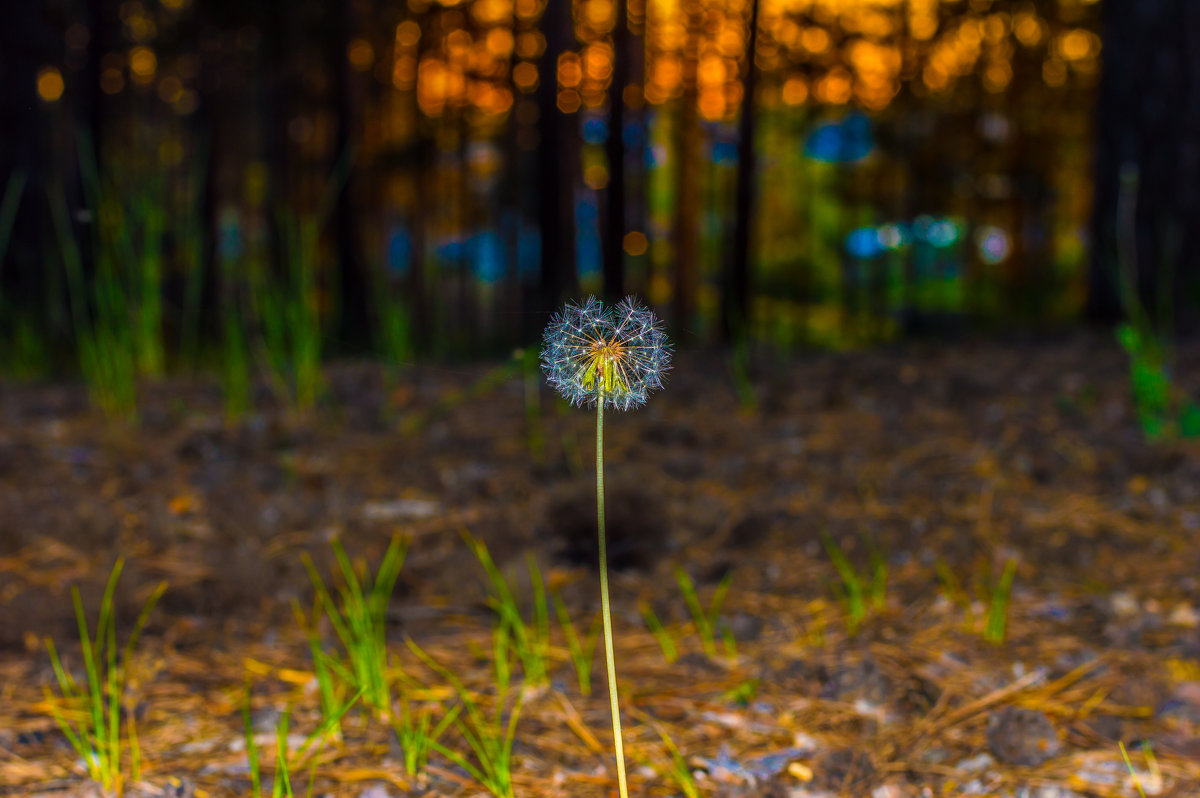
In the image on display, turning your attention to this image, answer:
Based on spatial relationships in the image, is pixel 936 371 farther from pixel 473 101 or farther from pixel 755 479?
pixel 473 101

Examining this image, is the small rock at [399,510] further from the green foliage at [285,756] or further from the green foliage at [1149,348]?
the green foliage at [1149,348]

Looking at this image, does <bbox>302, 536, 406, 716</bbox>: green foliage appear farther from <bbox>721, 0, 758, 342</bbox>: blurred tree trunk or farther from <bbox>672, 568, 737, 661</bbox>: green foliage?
<bbox>721, 0, 758, 342</bbox>: blurred tree trunk

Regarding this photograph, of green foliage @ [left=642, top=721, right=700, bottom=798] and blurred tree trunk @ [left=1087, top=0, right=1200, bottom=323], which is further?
blurred tree trunk @ [left=1087, top=0, right=1200, bottom=323]

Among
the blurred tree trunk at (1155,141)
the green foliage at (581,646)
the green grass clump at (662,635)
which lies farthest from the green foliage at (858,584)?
the blurred tree trunk at (1155,141)

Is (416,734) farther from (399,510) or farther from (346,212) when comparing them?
(346,212)

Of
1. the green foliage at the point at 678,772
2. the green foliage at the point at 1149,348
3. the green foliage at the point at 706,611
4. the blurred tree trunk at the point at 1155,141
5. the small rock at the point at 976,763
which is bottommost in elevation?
the small rock at the point at 976,763

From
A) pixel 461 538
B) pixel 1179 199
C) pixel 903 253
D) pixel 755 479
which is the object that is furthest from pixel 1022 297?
pixel 461 538

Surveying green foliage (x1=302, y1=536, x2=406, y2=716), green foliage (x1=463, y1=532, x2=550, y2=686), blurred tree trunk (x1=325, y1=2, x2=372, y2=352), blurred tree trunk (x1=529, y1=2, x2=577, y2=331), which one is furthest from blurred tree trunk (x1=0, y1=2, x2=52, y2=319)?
green foliage (x1=463, y1=532, x2=550, y2=686)
